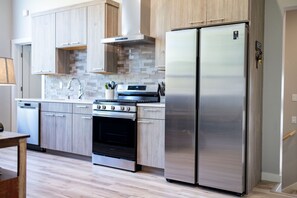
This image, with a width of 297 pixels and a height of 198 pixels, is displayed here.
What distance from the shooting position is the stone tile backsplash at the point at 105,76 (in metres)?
4.55

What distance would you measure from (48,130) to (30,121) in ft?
1.53

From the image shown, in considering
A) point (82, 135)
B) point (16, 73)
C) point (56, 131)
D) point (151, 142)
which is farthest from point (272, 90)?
point (16, 73)

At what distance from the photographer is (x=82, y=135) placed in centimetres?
444

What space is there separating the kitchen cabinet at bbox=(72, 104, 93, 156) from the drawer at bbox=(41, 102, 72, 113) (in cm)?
13

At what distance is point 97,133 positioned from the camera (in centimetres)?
425

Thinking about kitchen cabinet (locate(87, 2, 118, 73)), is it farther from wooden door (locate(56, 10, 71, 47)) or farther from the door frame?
the door frame

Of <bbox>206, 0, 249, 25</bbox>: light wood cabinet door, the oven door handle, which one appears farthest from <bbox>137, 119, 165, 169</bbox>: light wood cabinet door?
<bbox>206, 0, 249, 25</bbox>: light wood cabinet door

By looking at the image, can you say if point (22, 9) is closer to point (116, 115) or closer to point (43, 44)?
point (43, 44)

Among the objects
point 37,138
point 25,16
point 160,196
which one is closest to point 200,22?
point 160,196

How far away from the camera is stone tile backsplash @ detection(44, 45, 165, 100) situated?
4.55 meters

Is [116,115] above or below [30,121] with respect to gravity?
above

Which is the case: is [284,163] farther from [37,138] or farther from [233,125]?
[37,138]

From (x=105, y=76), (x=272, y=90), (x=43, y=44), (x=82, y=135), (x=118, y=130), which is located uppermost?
(x=43, y=44)

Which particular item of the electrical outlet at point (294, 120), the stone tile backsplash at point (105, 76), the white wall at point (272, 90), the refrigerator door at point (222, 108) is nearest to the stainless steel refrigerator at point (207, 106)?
the refrigerator door at point (222, 108)
